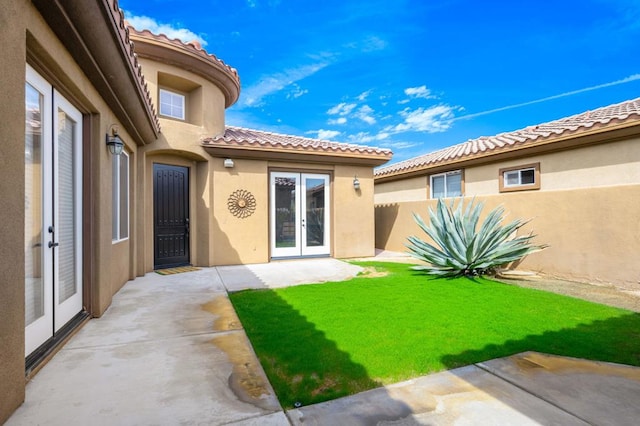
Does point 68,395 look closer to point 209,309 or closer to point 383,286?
point 209,309

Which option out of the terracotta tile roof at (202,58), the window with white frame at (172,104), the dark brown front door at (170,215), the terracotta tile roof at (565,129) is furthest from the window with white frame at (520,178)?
the window with white frame at (172,104)

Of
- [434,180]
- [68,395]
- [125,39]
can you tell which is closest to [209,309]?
[68,395]

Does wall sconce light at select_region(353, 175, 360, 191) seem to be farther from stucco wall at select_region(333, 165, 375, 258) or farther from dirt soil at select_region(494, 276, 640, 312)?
dirt soil at select_region(494, 276, 640, 312)

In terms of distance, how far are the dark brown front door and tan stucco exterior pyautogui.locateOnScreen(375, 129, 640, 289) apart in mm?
8224

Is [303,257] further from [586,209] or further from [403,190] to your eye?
[586,209]

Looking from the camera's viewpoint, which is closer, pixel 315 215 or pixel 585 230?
pixel 585 230

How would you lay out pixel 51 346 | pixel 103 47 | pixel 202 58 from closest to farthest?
1. pixel 51 346
2. pixel 103 47
3. pixel 202 58

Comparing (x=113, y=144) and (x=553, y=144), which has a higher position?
(x=553, y=144)

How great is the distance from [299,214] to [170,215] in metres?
3.96

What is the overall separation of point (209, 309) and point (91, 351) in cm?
182

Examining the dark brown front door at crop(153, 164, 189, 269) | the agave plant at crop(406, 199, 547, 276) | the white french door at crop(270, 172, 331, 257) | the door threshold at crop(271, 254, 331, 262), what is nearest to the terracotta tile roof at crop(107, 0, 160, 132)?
the dark brown front door at crop(153, 164, 189, 269)

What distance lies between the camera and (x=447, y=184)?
42.3ft

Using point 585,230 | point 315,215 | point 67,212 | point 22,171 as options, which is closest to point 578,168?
point 585,230

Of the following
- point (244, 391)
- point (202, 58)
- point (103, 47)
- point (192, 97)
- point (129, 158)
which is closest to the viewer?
point (244, 391)
